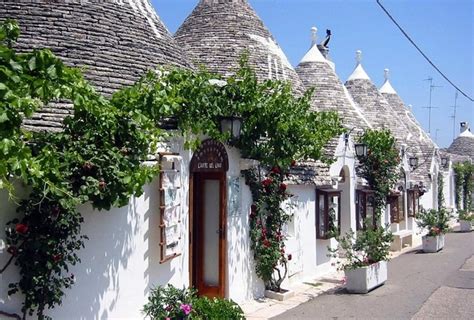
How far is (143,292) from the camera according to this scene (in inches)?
299

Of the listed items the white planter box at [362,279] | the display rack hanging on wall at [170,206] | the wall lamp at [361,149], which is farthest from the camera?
the wall lamp at [361,149]

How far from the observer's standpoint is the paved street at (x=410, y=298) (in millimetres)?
9586

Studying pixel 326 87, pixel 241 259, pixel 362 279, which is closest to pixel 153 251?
pixel 241 259

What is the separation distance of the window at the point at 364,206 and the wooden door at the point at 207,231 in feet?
26.3

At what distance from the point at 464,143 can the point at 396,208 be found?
2965 cm

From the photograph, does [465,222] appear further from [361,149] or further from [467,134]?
[467,134]

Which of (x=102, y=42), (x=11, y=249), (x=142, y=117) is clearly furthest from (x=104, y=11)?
(x=11, y=249)

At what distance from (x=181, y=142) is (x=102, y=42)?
80.6 inches

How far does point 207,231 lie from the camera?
10.2 meters

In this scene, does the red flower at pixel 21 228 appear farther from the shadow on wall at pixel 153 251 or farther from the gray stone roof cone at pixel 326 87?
the gray stone roof cone at pixel 326 87

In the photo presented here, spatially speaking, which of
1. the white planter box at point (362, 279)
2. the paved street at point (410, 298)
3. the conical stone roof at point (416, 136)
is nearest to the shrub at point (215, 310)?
the paved street at point (410, 298)

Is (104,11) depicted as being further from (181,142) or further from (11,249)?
(11,249)

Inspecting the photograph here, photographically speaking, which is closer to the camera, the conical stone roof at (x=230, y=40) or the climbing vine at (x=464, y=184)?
the conical stone roof at (x=230, y=40)

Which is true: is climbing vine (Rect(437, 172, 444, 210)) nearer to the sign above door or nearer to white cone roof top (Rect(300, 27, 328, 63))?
white cone roof top (Rect(300, 27, 328, 63))
